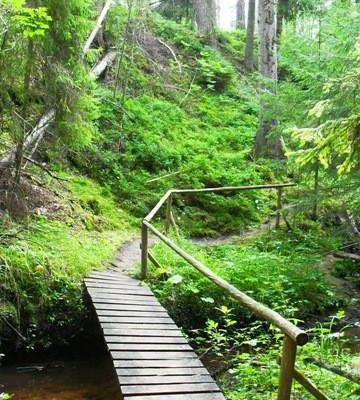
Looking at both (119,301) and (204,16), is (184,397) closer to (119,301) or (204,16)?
(119,301)

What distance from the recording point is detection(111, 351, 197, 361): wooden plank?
17.1 ft

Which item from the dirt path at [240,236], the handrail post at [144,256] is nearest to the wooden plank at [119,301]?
the handrail post at [144,256]

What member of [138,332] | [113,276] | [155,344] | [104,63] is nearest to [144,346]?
[155,344]

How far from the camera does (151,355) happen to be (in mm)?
5312

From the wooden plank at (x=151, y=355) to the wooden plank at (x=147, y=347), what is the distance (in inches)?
2.9

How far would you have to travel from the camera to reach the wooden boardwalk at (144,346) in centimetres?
459

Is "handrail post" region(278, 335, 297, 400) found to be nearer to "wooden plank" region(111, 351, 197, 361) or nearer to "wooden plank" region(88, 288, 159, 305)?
"wooden plank" region(111, 351, 197, 361)

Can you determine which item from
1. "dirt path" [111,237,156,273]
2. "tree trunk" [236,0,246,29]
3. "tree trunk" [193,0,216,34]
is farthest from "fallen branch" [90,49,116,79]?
"tree trunk" [236,0,246,29]

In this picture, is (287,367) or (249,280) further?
(249,280)

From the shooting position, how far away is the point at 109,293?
280 inches

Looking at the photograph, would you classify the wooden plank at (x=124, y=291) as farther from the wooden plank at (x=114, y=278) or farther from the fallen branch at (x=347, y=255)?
the fallen branch at (x=347, y=255)

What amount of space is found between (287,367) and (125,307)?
10.9 feet

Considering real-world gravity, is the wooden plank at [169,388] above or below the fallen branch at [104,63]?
below

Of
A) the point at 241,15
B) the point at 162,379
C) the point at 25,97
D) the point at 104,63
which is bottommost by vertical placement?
the point at 162,379
